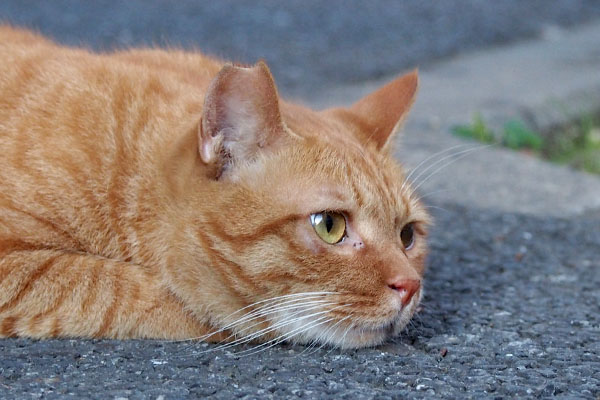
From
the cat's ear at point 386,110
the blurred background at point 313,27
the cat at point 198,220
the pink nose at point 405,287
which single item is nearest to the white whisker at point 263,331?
the cat at point 198,220

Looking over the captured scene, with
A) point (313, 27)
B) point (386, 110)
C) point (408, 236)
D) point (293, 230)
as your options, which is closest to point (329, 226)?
point (293, 230)

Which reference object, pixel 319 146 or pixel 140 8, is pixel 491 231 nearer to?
pixel 319 146

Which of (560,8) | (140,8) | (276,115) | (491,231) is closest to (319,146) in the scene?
(276,115)

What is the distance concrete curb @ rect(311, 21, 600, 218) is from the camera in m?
5.43

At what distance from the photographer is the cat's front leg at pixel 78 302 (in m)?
3.05

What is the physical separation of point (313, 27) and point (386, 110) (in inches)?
233

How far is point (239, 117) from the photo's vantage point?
2973 millimetres

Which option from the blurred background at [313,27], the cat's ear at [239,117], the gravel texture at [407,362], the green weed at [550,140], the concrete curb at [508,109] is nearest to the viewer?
the gravel texture at [407,362]

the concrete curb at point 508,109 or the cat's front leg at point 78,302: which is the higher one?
the concrete curb at point 508,109

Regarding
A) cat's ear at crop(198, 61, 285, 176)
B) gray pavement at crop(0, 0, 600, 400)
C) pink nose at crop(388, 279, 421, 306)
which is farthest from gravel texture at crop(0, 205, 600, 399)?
cat's ear at crop(198, 61, 285, 176)

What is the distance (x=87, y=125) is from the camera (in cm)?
329

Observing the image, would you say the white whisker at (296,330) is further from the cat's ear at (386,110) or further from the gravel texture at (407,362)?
the cat's ear at (386,110)

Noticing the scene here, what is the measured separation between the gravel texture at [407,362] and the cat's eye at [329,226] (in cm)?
41

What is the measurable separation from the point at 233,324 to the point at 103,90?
1.08 metres
